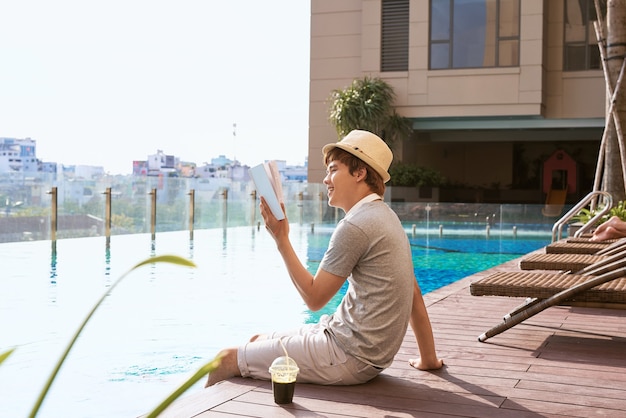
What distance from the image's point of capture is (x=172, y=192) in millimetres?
16031

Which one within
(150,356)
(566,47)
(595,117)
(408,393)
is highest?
(566,47)

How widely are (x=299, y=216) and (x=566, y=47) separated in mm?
8817

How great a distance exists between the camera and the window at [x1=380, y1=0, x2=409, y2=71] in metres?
21.5

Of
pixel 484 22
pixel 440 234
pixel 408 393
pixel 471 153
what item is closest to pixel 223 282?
pixel 408 393

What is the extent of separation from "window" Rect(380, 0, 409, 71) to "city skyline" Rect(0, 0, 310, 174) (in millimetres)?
23113

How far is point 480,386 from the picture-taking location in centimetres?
296

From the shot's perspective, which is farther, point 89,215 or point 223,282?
point 89,215

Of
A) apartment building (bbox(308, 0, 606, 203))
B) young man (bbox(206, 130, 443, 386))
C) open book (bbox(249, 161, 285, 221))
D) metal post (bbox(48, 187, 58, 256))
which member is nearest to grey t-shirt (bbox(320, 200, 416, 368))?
young man (bbox(206, 130, 443, 386))

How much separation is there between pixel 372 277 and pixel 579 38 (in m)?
19.7

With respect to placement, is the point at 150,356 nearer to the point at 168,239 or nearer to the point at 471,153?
the point at 168,239

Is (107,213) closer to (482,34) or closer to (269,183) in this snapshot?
(482,34)

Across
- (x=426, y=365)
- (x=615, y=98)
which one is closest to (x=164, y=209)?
(x=615, y=98)

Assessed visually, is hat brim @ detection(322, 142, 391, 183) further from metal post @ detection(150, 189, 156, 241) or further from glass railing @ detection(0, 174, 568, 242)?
metal post @ detection(150, 189, 156, 241)

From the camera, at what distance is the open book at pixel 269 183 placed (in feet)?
8.65
